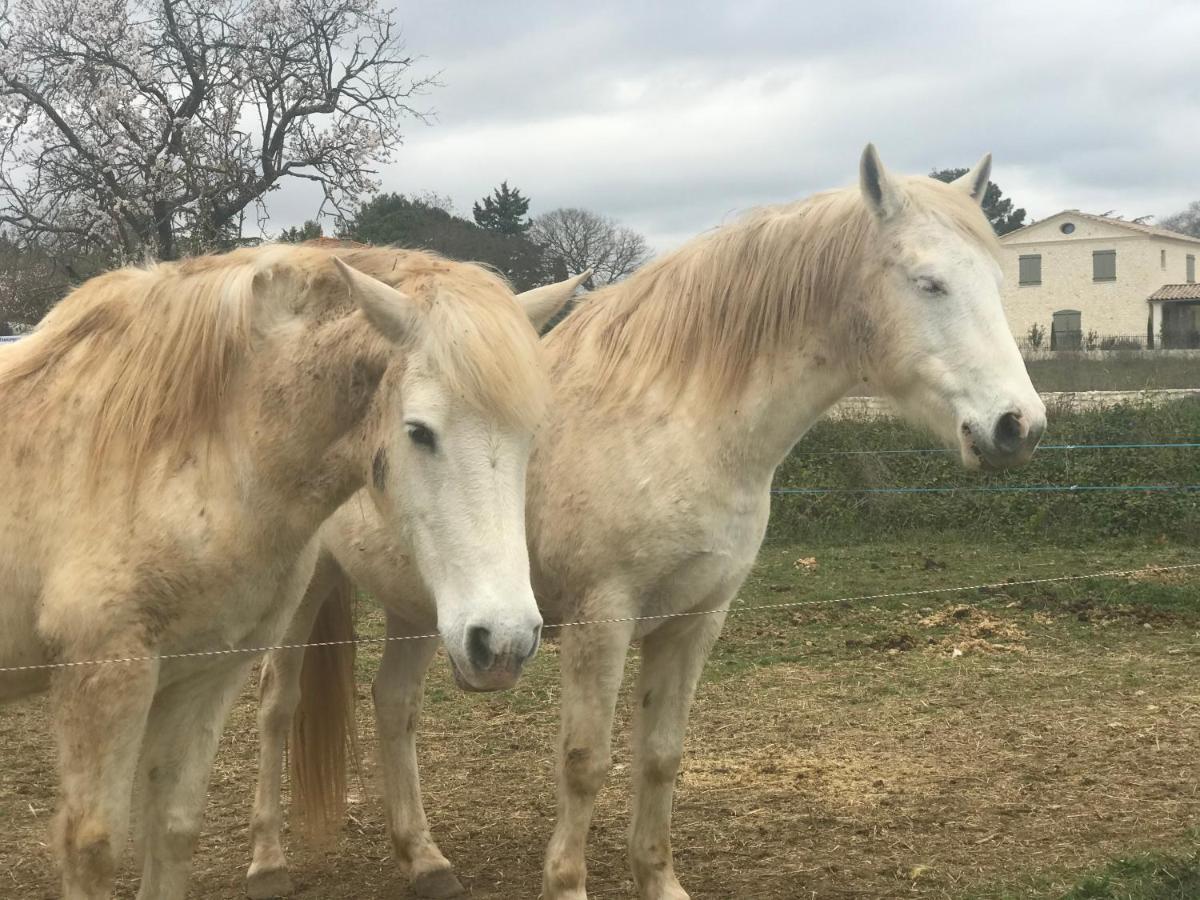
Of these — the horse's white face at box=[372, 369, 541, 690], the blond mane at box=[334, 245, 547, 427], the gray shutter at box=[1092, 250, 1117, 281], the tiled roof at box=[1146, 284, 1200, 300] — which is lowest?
the horse's white face at box=[372, 369, 541, 690]

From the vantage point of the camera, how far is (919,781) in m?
5.32

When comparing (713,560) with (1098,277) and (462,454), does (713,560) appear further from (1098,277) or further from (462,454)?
(1098,277)

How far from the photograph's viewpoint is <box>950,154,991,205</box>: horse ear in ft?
13.1

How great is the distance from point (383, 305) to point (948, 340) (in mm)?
1717

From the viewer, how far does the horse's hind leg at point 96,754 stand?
271 cm

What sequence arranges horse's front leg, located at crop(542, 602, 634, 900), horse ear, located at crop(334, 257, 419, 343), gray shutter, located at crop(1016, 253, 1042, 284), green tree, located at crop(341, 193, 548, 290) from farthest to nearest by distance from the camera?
gray shutter, located at crop(1016, 253, 1042, 284), green tree, located at crop(341, 193, 548, 290), horse's front leg, located at crop(542, 602, 634, 900), horse ear, located at crop(334, 257, 419, 343)

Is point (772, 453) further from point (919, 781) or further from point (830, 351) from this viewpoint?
point (919, 781)

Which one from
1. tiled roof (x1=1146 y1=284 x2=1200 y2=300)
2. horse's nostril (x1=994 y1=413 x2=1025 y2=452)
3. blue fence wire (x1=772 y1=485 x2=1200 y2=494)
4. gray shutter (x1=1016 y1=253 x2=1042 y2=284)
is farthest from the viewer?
gray shutter (x1=1016 y1=253 x2=1042 y2=284)

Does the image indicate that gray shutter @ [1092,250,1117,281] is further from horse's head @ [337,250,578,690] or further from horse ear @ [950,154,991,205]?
horse's head @ [337,250,578,690]

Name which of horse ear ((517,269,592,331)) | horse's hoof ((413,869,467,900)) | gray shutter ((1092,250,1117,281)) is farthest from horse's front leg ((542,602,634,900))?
gray shutter ((1092,250,1117,281))

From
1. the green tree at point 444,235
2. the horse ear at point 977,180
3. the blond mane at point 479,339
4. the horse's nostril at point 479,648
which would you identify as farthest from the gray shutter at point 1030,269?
the horse's nostril at point 479,648

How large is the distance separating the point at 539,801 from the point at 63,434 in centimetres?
301

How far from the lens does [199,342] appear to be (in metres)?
2.97

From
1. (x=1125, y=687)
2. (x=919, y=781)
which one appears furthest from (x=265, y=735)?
(x=1125, y=687)
